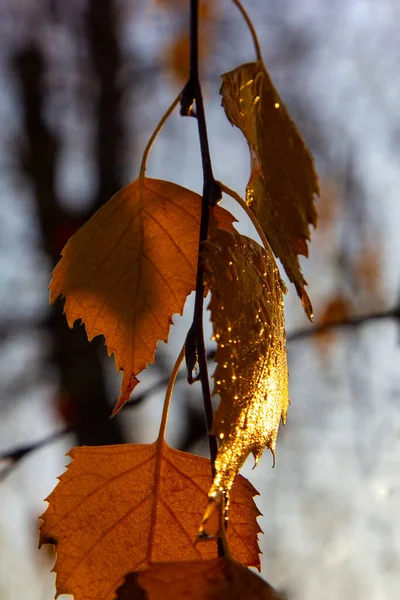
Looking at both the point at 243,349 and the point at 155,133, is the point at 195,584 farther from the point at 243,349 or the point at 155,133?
the point at 155,133

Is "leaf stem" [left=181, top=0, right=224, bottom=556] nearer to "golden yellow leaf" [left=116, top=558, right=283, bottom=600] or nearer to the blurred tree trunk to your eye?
"golden yellow leaf" [left=116, top=558, right=283, bottom=600]

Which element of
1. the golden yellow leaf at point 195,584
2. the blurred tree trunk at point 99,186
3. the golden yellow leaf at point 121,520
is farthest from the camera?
the blurred tree trunk at point 99,186

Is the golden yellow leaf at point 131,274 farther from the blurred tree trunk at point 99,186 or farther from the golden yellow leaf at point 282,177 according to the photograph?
the blurred tree trunk at point 99,186

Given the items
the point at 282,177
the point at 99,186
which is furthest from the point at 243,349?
the point at 99,186

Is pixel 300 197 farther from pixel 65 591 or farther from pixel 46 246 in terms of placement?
pixel 46 246

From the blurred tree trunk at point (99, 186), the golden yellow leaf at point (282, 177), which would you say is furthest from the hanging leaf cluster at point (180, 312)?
the blurred tree trunk at point (99, 186)

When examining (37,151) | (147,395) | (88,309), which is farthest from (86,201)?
(88,309)

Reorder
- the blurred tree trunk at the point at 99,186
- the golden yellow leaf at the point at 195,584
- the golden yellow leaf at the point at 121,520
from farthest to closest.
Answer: the blurred tree trunk at the point at 99,186 < the golden yellow leaf at the point at 121,520 < the golden yellow leaf at the point at 195,584
